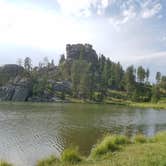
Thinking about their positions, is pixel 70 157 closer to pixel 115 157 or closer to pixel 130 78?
pixel 115 157

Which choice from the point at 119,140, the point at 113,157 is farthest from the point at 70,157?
the point at 119,140

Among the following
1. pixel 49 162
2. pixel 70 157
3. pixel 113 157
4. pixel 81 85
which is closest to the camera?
pixel 113 157

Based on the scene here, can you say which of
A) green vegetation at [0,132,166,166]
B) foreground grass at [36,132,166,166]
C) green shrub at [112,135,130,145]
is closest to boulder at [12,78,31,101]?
green shrub at [112,135,130,145]

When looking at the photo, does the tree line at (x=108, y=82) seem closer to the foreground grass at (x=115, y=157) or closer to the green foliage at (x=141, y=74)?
the green foliage at (x=141, y=74)

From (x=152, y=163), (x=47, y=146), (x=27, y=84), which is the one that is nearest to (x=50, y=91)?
(x=27, y=84)

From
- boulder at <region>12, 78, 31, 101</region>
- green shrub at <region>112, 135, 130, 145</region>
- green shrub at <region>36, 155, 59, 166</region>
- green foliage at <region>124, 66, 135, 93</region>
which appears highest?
green foliage at <region>124, 66, 135, 93</region>

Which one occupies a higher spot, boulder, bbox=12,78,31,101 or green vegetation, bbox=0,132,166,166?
boulder, bbox=12,78,31,101

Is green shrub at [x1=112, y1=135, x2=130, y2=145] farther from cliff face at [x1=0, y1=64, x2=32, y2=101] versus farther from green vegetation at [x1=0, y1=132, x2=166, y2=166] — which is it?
cliff face at [x1=0, y1=64, x2=32, y2=101]

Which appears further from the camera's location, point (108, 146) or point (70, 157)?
point (108, 146)

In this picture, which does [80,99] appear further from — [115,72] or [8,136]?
[8,136]

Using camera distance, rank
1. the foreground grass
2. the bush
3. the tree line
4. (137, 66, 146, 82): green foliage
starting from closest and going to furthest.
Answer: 1. the foreground grass
2. the bush
3. the tree line
4. (137, 66, 146, 82): green foliage

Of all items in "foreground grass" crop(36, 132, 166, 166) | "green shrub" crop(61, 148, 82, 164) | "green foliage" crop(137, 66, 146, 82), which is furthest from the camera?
"green foliage" crop(137, 66, 146, 82)

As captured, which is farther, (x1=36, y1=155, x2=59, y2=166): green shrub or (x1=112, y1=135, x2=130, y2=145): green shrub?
(x1=112, y1=135, x2=130, y2=145): green shrub

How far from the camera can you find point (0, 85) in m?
172
